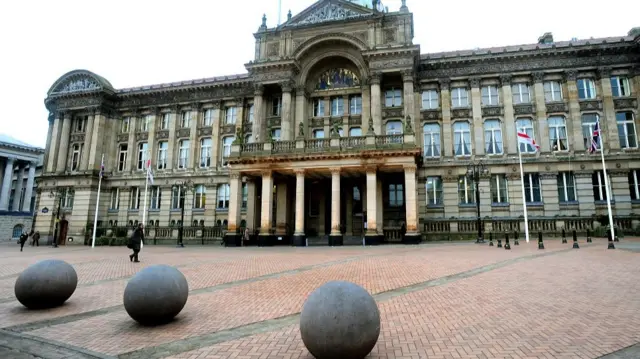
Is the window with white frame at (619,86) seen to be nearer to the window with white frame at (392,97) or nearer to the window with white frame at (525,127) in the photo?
the window with white frame at (525,127)

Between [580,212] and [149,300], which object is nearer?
[149,300]

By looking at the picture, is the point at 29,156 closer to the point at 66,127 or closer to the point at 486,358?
the point at 66,127

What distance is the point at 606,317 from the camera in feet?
21.9

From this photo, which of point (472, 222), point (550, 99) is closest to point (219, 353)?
point (472, 222)

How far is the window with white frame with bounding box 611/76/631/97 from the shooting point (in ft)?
104

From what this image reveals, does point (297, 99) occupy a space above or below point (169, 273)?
above

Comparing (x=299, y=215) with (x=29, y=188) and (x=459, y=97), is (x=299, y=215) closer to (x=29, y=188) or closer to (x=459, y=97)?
(x=459, y=97)

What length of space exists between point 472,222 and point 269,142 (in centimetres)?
1847

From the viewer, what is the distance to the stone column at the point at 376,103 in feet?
108

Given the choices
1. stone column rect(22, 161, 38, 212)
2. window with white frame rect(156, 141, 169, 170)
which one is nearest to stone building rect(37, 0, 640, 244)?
window with white frame rect(156, 141, 169, 170)

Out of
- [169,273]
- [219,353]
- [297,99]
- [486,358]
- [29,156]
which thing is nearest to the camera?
[486,358]

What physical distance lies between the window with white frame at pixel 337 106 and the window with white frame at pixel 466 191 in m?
13.1

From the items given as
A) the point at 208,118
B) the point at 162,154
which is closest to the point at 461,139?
the point at 208,118

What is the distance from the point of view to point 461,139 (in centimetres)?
3391
